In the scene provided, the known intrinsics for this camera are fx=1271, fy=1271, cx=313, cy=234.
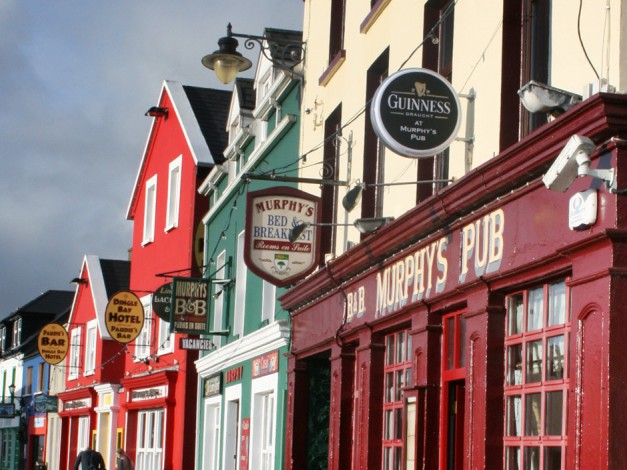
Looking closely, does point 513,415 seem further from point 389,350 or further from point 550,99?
point 389,350

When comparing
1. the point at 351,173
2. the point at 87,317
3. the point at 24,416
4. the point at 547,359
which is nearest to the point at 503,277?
the point at 547,359

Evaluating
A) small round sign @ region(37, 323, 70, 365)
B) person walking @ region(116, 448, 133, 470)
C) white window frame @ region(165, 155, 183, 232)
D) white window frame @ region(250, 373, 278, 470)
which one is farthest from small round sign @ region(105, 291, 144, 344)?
white window frame @ region(250, 373, 278, 470)

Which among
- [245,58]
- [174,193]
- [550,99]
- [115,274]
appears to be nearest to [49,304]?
[115,274]

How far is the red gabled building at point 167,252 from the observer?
29.2 m

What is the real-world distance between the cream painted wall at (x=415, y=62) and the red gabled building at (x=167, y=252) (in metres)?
8.95

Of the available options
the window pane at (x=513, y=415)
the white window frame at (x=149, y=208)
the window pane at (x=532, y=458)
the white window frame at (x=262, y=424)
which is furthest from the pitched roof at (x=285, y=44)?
the white window frame at (x=149, y=208)

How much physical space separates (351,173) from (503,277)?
6594 millimetres

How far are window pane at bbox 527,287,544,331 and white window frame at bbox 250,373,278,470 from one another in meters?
9.99

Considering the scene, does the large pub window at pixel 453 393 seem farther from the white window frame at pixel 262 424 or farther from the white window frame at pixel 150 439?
the white window frame at pixel 150 439

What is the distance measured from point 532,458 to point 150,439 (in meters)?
22.9

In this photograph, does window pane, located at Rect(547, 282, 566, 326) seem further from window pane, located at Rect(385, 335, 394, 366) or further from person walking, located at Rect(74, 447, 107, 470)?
person walking, located at Rect(74, 447, 107, 470)

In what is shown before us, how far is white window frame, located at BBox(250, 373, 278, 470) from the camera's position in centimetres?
2045

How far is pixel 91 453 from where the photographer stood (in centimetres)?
2731

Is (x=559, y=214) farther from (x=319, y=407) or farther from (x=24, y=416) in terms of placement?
(x=24, y=416)
